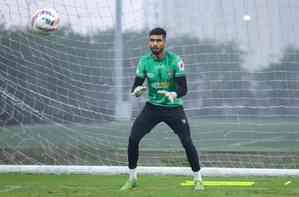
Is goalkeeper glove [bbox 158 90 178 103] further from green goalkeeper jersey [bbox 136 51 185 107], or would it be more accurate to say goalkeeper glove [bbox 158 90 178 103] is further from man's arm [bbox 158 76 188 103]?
→ green goalkeeper jersey [bbox 136 51 185 107]

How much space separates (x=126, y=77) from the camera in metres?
11.6

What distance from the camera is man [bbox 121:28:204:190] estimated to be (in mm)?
8281

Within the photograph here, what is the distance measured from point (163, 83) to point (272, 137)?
3909mm

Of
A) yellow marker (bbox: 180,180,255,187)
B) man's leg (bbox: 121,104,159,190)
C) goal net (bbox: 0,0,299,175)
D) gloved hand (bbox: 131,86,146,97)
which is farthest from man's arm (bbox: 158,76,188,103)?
goal net (bbox: 0,0,299,175)

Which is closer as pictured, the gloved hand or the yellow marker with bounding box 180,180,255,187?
the gloved hand

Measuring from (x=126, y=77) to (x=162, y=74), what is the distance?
10.9 feet

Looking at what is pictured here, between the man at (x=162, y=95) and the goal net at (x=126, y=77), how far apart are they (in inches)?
120

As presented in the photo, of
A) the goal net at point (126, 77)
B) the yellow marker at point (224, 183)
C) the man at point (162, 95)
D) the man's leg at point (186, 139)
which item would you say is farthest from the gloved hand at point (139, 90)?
the goal net at point (126, 77)

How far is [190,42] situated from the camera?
457 inches

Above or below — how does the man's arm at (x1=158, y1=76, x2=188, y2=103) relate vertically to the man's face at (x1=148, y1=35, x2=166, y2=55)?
below

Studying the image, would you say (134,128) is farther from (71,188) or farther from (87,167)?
(87,167)

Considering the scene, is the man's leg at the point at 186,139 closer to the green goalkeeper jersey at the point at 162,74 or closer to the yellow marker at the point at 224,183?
the green goalkeeper jersey at the point at 162,74

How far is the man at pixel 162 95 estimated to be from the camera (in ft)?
27.2

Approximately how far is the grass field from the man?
365 millimetres
